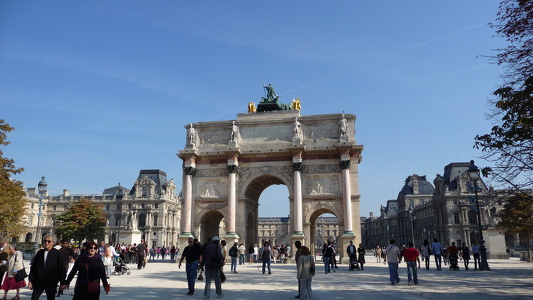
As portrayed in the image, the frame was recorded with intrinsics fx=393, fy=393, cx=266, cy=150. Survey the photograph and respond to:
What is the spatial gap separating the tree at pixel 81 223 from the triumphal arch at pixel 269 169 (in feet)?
94.8

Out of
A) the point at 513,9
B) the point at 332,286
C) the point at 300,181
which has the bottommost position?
the point at 332,286

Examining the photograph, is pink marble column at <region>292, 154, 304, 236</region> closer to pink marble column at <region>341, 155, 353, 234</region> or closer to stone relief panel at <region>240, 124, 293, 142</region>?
stone relief panel at <region>240, 124, 293, 142</region>

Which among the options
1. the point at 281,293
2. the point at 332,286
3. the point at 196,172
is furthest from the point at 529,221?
the point at 196,172

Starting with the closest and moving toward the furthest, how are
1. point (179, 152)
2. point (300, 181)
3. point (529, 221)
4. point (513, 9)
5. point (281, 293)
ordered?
point (513, 9)
point (281, 293)
point (529, 221)
point (300, 181)
point (179, 152)

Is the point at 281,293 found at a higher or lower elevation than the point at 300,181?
lower

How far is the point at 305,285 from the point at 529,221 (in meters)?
25.0

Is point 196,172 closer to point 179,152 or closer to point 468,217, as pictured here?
point 179,152

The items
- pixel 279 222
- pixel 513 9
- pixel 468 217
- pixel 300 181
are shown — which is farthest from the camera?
pixel 279 222

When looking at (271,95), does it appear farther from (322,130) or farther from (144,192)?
(144,192)

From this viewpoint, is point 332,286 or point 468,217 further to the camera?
point 468,217

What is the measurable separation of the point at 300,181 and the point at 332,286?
62.7 feet

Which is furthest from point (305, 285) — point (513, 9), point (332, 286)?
point (513, 9)

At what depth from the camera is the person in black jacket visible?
808cm

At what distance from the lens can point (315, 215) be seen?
114ft
